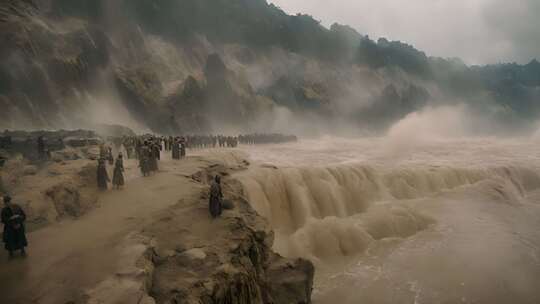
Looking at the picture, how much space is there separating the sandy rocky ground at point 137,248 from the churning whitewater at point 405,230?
3.68 meters

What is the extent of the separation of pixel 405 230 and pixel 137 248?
13.6 meters

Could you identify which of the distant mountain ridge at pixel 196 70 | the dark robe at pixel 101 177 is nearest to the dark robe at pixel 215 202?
the dark robe at pixel 101 177

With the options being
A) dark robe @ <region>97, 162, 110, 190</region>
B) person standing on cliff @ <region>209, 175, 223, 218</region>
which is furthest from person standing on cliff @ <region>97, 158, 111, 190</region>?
person standing on cliff @ <region>209, 175, 223, 218</region>

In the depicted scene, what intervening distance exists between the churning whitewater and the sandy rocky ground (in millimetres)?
3681

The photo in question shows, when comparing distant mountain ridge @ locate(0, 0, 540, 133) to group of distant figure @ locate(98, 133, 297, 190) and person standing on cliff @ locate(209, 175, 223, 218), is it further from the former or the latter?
person standing on cliff @ locate(209, 175, 223, 218)

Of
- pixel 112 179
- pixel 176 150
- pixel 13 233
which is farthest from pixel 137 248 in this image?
pixel 176 150

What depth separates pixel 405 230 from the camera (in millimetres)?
17281

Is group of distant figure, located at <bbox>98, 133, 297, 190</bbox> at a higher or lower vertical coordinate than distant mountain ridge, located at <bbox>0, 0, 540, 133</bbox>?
lower

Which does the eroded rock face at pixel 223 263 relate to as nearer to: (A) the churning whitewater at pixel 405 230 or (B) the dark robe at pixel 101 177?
(A) the churning whitewater at pixel 405 230

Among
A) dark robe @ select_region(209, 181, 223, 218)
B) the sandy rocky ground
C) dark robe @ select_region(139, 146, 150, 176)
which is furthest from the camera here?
dark robe @ select_region(139, 146, 150, 176)

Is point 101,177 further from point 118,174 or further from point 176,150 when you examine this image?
point 176,150

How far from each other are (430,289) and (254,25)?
80.5 meters

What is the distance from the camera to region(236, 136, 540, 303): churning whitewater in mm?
12484

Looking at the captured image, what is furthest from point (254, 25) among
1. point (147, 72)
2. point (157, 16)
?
point (147, 72)
